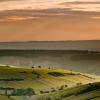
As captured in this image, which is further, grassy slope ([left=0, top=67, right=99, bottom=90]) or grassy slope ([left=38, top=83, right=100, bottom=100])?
grassy slope ([left=0, top=67, right=99, bottom=90])

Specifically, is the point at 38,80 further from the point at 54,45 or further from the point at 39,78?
the point at 54,45

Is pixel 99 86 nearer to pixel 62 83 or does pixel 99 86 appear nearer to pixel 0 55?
pixel 62 83

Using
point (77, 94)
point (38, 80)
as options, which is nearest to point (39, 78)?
point (38, 80)

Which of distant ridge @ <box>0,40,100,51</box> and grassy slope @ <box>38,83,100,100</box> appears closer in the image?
grassy slope @ <box>38,83,100,100</box>

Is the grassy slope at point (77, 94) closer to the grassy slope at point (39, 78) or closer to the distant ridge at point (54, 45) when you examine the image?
the grassy slope at point (39, 78)

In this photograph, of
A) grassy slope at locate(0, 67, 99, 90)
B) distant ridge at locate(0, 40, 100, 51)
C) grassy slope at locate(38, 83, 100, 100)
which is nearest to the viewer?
grassy slope at locate(38, 83, 100, 100)

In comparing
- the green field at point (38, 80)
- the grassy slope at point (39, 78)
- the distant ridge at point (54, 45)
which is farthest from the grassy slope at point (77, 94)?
the distant ridge at point (54, 45)

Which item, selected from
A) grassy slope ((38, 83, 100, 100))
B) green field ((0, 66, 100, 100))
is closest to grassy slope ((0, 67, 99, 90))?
green field ((0, 66, 100, 100))

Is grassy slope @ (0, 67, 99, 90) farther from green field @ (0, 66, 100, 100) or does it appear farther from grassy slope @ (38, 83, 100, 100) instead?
grassy slope @ (38, 83, 100, 100)

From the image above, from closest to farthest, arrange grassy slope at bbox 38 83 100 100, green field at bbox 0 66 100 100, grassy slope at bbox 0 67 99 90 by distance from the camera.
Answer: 1. grassy slope at bbox 38 83 100 100
2. green field at bbox 0 66 100 100
3. grassy slope at bbox 0 67 99 90

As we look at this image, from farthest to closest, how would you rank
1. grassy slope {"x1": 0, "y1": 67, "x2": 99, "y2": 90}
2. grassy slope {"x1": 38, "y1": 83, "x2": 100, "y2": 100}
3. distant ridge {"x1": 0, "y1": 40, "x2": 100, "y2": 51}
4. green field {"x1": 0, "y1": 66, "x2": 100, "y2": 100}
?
distant ridge {"x1": 0, "y1": 40, "x2": 100, "y2": 51}, grassy slope {"x1": 0, "y1": 67, "x2": 99, "y2": 90}, green field {"x1": 0, "y1": 66, "x2": 100, "y2": 100}, grassy slope {"x1": 38, "y1": 83, "x2": 100, "y2": 100}

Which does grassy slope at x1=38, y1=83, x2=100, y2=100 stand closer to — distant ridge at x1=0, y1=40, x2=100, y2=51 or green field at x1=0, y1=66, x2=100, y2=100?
green field at x1=0, y1=66, x2=100, y2=100
